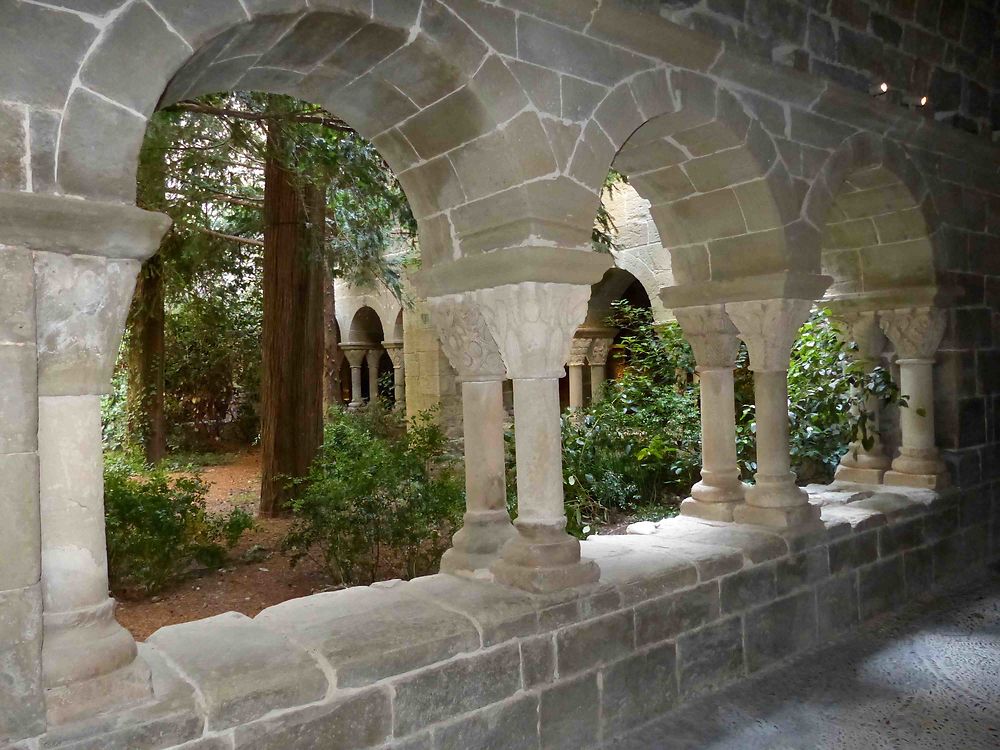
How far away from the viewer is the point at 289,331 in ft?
18.8

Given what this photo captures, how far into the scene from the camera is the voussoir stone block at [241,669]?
1921 mm

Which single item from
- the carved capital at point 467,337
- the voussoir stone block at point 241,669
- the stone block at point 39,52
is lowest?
the voussoir stone block at point 241,669

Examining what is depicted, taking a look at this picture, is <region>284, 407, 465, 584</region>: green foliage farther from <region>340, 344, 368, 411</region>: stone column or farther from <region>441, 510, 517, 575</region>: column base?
<region>340, 344, 368, 411</region>: stone column

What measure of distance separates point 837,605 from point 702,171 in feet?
6.66

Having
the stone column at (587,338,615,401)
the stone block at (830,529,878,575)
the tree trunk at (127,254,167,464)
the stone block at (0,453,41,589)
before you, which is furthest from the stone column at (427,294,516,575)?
the tree trunk at (127,254,167,464)

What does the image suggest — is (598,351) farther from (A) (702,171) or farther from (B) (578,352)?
(A) (702,171)

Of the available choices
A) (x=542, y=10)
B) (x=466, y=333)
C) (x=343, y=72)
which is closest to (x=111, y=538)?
(x=466, y=333)

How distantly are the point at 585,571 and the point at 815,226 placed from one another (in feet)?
6.38

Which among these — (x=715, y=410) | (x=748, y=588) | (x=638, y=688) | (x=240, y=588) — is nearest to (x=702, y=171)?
(x=715, y=410)

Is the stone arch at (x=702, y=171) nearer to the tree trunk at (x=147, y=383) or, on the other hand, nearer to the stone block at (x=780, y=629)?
the stone block at (x=780, y=629)

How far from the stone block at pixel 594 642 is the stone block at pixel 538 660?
3cm

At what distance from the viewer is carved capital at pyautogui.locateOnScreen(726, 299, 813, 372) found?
11.5 ft

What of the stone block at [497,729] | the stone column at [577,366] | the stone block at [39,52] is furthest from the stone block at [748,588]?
the stone column at [577,366]

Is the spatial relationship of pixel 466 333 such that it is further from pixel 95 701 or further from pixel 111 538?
pixel 111 538
